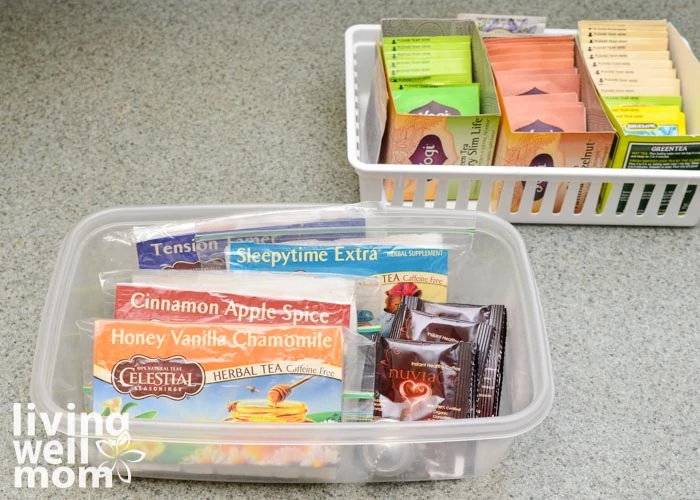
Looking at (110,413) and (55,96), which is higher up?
(55,96)

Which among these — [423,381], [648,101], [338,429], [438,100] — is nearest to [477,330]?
[423,381]

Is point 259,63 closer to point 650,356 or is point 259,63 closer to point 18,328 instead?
point 18,328

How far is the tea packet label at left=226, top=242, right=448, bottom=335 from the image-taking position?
0.74m

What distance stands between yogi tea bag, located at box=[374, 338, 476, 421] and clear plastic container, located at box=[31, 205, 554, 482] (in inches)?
1.3

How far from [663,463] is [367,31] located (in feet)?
2.03

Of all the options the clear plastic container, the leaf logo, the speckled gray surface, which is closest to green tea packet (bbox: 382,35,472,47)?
the speckled gray surface

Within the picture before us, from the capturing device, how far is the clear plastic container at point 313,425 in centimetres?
60

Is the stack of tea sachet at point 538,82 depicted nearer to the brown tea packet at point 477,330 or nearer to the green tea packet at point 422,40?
the green tea packet at point 422,40

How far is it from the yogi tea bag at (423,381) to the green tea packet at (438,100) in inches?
12.7

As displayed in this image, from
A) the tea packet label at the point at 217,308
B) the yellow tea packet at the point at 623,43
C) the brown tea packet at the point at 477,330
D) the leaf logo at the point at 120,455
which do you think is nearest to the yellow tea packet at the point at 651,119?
the yellow tea packet at the point at 623,43

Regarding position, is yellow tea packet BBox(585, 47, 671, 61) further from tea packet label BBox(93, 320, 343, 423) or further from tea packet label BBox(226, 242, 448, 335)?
tea packet label BBox(93, 320, 343, 423)

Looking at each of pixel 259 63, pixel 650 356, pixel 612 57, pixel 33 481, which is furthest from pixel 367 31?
pixel 33 481

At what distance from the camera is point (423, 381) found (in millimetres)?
673

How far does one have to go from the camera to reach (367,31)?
3.33 ft
